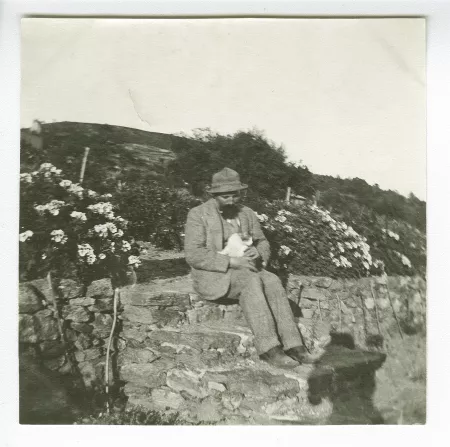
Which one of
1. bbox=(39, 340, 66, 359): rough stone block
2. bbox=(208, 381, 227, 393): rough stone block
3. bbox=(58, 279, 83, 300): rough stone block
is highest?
bbox=(58, 279, 83, 300): rough stone block

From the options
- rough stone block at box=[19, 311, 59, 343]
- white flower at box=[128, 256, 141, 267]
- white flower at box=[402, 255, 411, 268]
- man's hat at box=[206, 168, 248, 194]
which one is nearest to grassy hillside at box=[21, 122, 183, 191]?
man's hat at box=[206, 168, 248, 194]

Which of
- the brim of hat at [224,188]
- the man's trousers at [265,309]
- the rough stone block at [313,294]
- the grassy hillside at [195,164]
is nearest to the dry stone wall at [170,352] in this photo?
the man's trousers at [265,309]

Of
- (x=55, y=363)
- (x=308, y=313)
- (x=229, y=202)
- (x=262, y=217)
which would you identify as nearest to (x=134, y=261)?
(x=229, y=202)

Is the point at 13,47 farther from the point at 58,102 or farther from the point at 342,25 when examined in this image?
the point at 342,25

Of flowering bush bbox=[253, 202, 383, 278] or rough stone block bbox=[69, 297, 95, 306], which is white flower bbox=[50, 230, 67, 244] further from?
flowering bush bbox=[253, 202, 383, 278]

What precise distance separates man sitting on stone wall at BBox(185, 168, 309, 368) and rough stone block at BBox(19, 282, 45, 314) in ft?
4.88

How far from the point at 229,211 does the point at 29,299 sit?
211 centimetres

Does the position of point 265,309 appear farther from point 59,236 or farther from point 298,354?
point 59,236

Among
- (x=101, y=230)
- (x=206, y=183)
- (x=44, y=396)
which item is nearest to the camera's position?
(x=44, y=396)

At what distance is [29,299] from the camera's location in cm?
459

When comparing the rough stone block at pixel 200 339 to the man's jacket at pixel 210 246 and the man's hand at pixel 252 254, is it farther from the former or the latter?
the man's hand at pixel 252 254

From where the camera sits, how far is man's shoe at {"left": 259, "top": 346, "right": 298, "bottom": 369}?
181 inches

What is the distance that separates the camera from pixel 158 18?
15.4 ft

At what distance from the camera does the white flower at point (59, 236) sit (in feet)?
15.3
